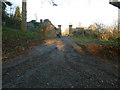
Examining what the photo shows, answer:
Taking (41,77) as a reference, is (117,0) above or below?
above

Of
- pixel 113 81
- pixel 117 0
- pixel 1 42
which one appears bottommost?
pixel 113 81

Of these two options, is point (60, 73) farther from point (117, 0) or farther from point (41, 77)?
point (117, 0)

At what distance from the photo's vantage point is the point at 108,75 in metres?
6.57

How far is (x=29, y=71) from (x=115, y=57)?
709cm

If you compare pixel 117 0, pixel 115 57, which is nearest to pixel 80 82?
pixel 115 57

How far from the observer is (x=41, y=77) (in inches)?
227

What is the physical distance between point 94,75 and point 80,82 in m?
1.20

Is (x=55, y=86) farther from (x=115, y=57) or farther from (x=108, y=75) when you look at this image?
(x=115, y=57)

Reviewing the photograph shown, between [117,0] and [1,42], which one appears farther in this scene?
[1,42]

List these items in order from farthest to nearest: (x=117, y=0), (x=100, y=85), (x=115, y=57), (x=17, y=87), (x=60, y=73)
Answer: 1. (x=115, y=57)
2. (x=117, y=0)
3. (x=60, y=73)
4. (x=100, y=85)
5. (x=17, y=87)

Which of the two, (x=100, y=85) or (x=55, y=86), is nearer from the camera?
(x=55, y=86)

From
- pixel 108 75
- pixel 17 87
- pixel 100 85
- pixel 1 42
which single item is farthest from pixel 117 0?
pixel 1 42

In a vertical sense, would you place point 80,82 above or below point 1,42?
below

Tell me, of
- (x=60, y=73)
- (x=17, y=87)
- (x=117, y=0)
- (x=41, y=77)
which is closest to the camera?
(x=17, y=87)
